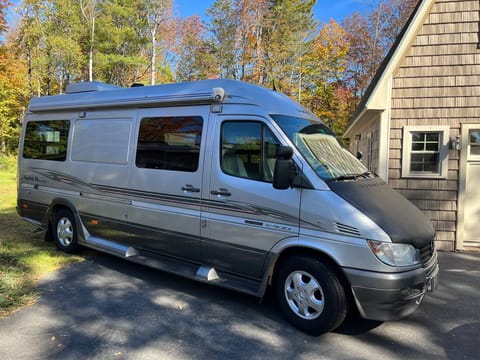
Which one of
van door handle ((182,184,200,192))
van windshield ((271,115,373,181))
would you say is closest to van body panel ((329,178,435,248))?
van windshield ((271,115,373,181))

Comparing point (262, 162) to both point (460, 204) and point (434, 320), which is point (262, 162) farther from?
point (460, 204)

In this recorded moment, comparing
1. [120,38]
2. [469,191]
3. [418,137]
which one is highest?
[120,38]

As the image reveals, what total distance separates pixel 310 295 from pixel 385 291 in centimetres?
74

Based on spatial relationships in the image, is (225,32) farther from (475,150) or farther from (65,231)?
(65,231)

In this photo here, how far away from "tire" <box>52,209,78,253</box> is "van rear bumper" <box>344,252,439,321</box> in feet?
15.7

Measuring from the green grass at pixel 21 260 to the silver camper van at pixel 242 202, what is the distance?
52cm

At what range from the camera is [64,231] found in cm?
666

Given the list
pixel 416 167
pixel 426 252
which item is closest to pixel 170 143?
pixel 426 252

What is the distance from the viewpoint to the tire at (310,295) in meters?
3.71

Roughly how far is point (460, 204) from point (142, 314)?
674 centimetres

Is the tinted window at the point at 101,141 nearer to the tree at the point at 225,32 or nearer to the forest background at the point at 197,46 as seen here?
the forest background at the point at 197,46

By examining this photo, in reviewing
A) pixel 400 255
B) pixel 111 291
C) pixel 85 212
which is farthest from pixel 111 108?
pixel 400 255

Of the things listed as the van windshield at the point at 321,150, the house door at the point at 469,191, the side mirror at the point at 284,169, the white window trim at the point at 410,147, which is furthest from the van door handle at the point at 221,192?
the house door at the point at 469,191

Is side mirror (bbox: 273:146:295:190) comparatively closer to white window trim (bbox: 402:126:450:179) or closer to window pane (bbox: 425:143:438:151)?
white window trim (bbox: 402:126:450:179)
